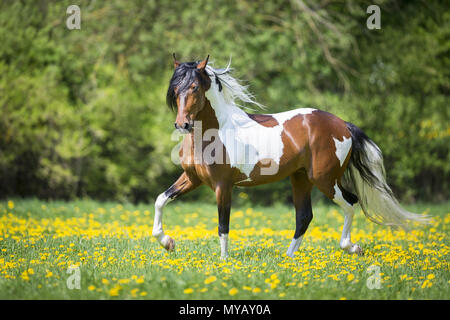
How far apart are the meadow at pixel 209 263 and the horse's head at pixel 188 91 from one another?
5.14 ft

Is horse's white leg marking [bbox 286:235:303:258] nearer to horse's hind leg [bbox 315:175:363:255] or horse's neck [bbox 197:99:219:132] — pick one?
horse's hind leg [bbox 315:175:363:255]

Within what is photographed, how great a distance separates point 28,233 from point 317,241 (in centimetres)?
441

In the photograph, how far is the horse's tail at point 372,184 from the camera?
656cm

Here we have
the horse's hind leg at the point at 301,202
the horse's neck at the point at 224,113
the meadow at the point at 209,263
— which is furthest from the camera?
the horse's hind leg at the point at 301,202

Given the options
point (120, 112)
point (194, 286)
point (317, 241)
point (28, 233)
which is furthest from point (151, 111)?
point (194, 286)

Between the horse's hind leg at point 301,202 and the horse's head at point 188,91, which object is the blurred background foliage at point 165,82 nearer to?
the horse's hind leg at point 301,202

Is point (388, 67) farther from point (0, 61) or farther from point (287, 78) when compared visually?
point (0, 61)

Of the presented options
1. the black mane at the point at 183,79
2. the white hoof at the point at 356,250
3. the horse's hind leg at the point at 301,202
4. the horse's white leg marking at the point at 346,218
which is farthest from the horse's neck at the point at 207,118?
the white hoof at the point at 356,250

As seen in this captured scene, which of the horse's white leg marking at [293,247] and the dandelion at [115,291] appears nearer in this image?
the dandelion at [115,291]

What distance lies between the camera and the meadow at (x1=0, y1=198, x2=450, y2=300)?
451 cm

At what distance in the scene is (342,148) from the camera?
6.36 m

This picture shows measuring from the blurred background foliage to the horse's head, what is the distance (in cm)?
758

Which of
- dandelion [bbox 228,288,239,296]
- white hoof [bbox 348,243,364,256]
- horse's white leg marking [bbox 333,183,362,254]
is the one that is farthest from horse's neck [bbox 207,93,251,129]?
dandelion [bbox 228,288,239,296]

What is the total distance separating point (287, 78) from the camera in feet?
47.4
